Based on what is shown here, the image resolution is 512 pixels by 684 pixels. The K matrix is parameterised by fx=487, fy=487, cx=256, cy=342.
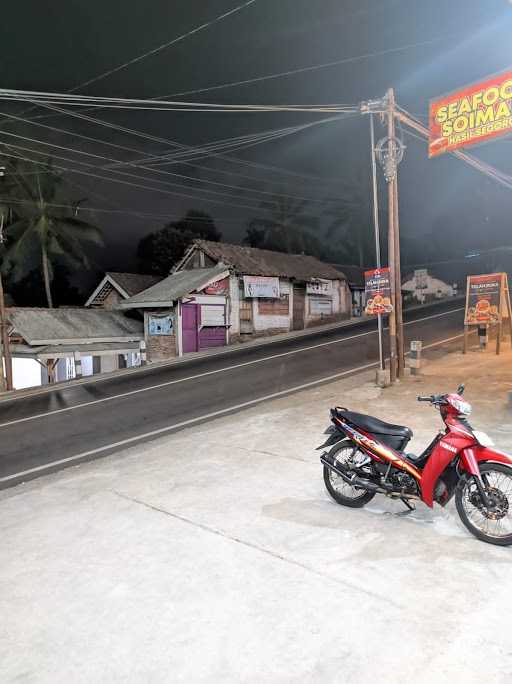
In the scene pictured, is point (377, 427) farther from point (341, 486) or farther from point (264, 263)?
point (264, 263)

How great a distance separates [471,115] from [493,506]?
10.1 meters

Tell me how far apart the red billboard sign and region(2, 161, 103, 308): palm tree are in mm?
28631

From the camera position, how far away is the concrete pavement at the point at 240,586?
319cm

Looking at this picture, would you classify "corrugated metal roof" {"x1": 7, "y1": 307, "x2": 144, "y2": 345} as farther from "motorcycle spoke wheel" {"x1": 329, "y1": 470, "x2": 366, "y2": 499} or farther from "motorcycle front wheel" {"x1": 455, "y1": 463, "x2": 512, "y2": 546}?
"motorcycle front wheel" {"x1": 455, "y1": 463, "x2": 512, "y2": 546}

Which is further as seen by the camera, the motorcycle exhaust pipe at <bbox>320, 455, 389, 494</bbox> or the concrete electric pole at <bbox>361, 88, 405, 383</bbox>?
the concrete electric pole at <bbox>361, 88, 405, 383</bbox>

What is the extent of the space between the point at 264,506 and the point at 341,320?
1320 inches

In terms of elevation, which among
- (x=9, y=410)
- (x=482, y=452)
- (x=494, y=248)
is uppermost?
(x=494, y=248)

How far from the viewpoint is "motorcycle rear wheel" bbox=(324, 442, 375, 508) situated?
5.86 meters

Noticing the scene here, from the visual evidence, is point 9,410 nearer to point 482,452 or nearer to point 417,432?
point 417,432

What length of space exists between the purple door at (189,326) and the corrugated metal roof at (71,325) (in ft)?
12.3

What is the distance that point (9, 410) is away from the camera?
15062 mm

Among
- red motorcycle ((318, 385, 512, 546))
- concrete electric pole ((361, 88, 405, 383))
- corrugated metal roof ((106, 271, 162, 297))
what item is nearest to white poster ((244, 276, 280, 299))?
corrugated metal roof ((106, 271, 162, 297))

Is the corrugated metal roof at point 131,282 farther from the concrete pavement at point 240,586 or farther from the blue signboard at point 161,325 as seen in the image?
the concrete pavement at point 240,586

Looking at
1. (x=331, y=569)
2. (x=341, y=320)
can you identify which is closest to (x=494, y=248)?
(x=341, y=320)
